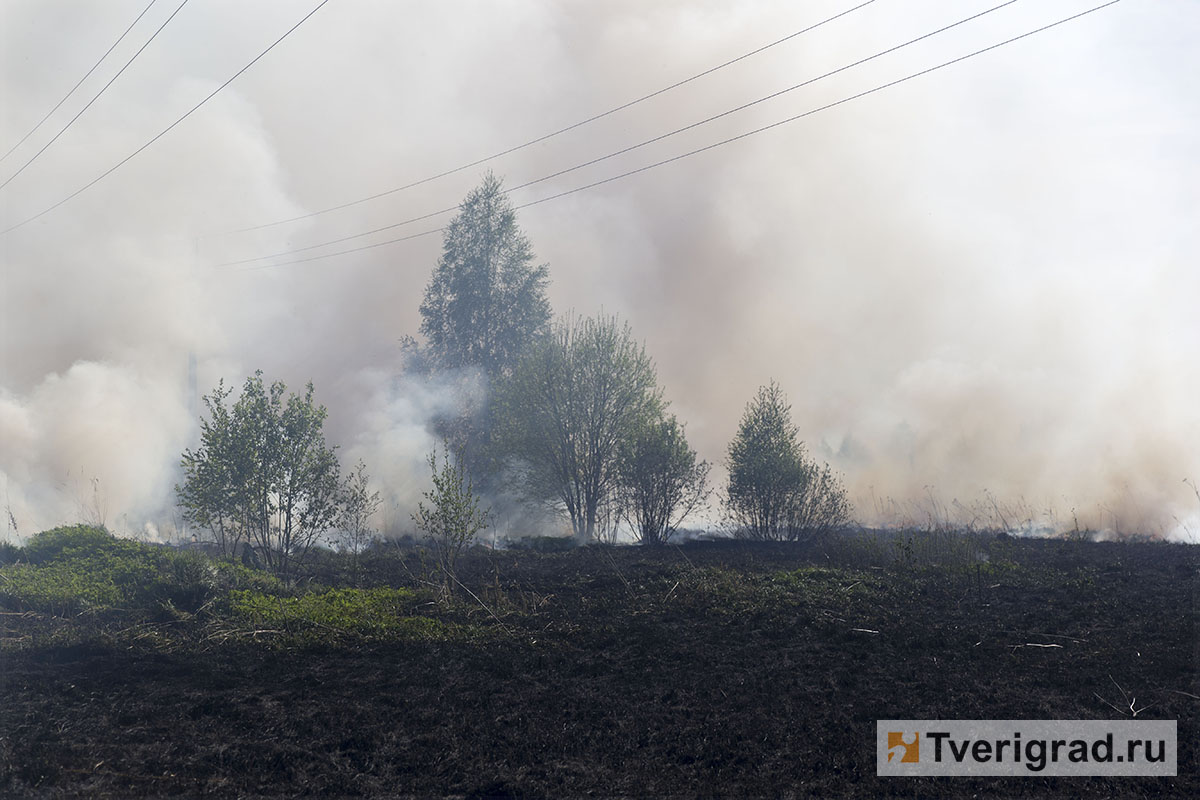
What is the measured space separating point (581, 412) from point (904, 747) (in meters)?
19.6

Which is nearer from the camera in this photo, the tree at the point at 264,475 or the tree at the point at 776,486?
the tree at the point at 264,475

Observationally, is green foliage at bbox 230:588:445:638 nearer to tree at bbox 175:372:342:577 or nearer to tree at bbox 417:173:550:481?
tree at bbox 175:372:342:577

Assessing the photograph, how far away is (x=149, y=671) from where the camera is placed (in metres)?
11.2

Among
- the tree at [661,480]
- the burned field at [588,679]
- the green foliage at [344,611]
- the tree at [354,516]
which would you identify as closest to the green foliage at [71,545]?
the burned field at [588,679]

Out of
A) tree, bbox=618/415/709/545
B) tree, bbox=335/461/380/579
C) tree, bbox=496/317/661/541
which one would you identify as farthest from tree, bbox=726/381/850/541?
tree, bbox=335/461/380/579

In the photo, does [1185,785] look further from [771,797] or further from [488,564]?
[488,564]

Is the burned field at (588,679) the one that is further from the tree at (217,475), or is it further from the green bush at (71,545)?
the tree at (217,475)

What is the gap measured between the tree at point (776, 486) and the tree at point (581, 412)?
4863 mm

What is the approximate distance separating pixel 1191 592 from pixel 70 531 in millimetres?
24877

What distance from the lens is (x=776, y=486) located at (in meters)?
22.1

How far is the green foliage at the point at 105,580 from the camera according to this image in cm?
1490

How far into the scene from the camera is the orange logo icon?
7.98 metres

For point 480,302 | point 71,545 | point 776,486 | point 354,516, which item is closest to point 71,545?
point 71,545

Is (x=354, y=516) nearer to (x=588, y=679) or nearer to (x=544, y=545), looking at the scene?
(x=544, y=545)
